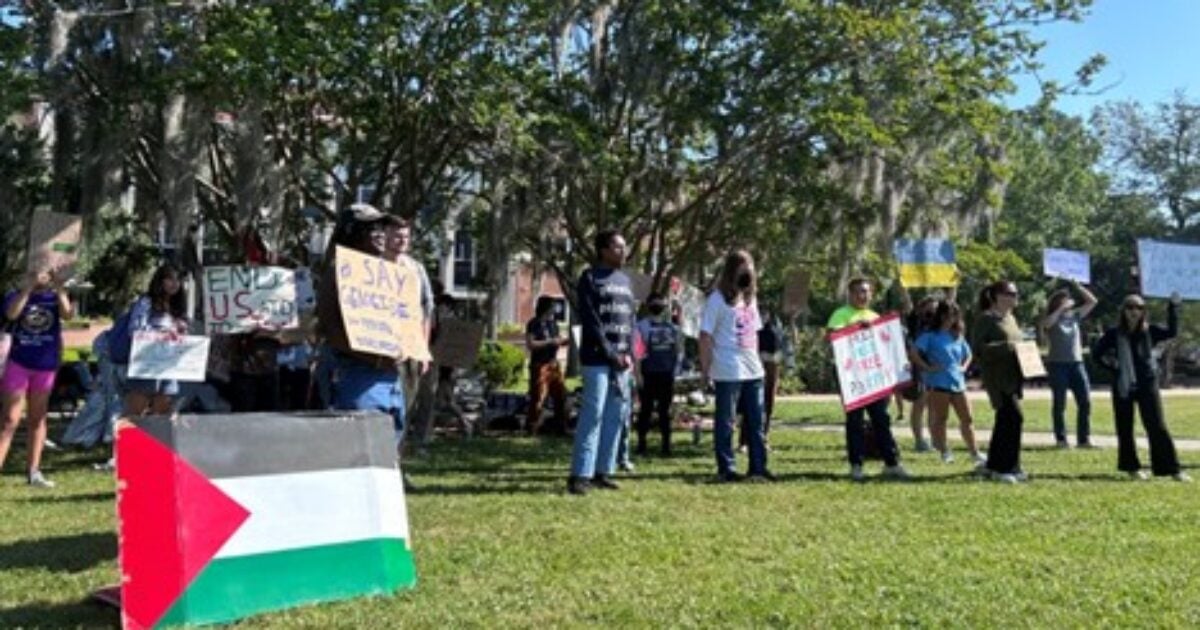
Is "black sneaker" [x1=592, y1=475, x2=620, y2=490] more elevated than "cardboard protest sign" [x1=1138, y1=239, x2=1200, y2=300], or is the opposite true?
"cardboard protest sign" [x1=1138, y1=239, x2=1200, y2=300]

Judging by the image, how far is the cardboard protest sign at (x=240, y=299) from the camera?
8742 millimetres

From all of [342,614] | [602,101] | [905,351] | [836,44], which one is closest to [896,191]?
[836,44]

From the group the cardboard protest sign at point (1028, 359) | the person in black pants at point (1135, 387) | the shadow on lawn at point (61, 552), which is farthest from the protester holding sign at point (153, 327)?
the person in black pants at point (1135, 387)

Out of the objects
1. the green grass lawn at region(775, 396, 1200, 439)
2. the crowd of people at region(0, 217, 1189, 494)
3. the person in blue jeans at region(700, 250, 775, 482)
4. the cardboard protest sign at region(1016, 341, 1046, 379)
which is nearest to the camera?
the crowd of people at region(0, 217, 1189, 494)

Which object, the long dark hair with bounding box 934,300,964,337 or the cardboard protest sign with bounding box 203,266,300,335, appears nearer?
the cardboard protest sign with bounding box 203,266,300,335

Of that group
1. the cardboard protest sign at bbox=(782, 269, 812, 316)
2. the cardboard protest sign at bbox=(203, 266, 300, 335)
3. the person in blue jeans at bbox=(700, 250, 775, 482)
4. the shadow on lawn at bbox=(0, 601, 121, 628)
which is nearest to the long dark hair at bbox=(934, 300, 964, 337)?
the person in blue jeans at bbox=(700, 250, 775, 482)

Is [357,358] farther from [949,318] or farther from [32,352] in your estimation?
[949,318]

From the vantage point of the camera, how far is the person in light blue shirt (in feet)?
32.9

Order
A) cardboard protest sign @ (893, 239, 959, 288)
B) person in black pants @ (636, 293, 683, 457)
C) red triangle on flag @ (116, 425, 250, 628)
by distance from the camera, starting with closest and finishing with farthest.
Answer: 1. red triangle on flag @ (116, 425, 250, 628)
2. person in black pants @ (636, 293, 683, 457)
3. cardboard protest sign @ (893, 239, 959, 288)

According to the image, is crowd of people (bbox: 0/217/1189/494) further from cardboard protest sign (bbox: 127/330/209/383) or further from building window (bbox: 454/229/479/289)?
building window (bbox: 454/229/479/289)

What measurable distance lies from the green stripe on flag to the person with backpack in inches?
178

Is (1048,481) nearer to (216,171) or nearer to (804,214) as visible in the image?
(804,214)

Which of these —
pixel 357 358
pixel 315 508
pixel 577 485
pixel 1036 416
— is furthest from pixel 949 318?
pixel 1036 416

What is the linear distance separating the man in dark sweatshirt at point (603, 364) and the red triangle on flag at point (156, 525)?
3.86 metres
